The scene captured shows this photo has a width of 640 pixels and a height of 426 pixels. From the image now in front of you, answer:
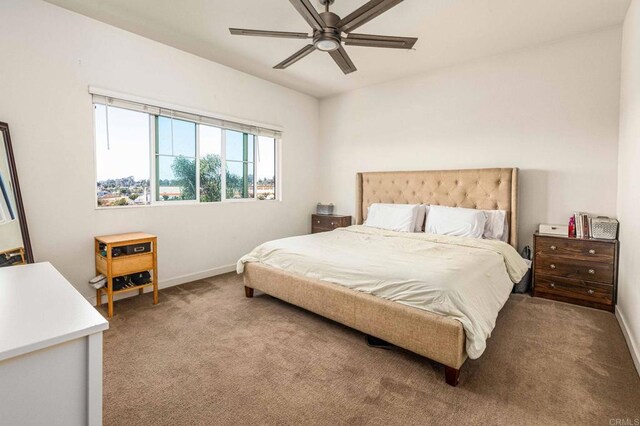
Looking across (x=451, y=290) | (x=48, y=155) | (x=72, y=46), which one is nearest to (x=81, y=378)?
(x=451, y=290)

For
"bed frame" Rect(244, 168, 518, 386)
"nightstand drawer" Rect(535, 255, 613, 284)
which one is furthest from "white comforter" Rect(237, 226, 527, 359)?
"nightstand drawer" Rect(535, 255, 613, 284)

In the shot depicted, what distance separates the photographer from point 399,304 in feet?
6.68

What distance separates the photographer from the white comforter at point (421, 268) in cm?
188

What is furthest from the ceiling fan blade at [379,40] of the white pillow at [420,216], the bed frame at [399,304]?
the white pillow at [420,216]

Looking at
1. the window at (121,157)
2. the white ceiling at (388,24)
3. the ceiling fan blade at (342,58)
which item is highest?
the white ceiling at (388,24)

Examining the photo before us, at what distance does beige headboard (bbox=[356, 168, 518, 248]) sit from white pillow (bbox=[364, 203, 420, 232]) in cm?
27

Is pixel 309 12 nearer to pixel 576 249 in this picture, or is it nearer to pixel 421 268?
pixel 421 268

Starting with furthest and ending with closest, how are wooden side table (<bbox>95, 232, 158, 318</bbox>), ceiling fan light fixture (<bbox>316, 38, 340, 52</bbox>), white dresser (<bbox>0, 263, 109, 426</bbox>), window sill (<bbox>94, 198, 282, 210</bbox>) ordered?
window sill (<bbox>94, 198, 282, 210</bbox>) < wooden side table (<bbox>95, 232, 158, 318</bbox>) < ceiling fan light fixture (<bbox>316, 38, 340, 52</bbox>) < white dresser (<bbox>0, 263, 109, 426</bbox>)

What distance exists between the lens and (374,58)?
369 centimetres

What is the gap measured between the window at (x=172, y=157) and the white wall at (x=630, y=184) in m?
3.92

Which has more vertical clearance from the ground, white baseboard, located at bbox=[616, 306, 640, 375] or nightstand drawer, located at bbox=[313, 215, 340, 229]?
nightstand drawer, located at bbox=[313, 215, 340, 229]

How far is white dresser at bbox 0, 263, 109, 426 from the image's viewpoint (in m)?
0.76

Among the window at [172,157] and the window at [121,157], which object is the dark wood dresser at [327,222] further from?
the window at [121,157]

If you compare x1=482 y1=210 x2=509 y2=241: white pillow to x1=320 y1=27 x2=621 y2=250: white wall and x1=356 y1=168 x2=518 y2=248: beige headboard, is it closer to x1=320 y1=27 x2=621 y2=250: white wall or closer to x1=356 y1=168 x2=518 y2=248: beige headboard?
x1=356 y1=168 x2=518 y2=248: beige headboard
